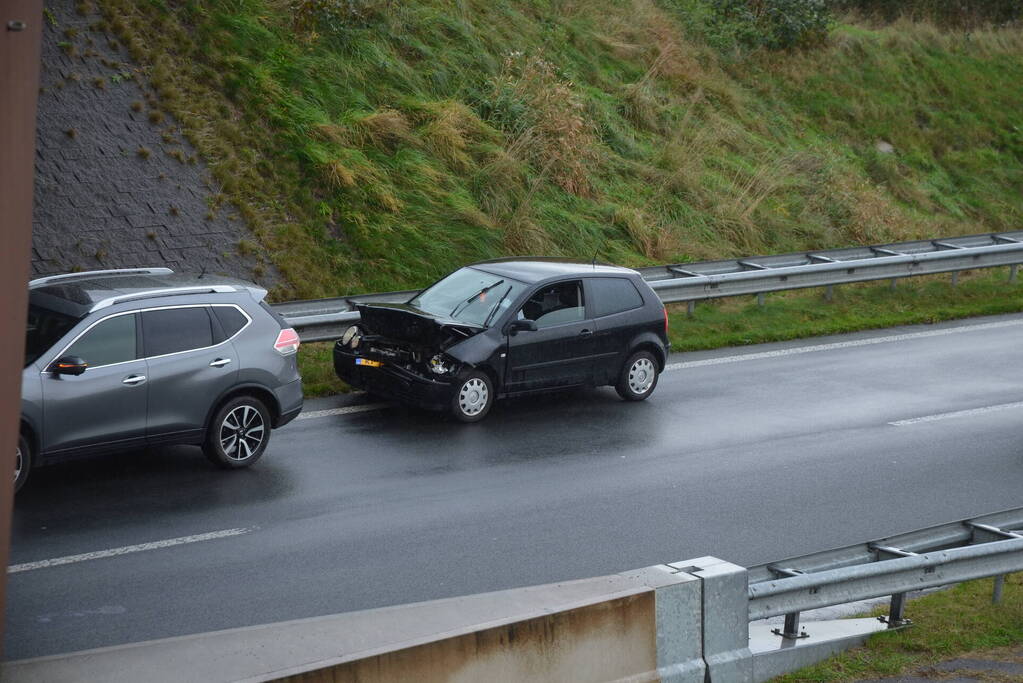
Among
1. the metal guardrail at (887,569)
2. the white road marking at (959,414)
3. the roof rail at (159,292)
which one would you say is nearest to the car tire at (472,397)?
the roof rail at (159,292)

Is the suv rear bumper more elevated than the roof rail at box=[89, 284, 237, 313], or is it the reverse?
the roof rail at box=[89, 284, 237, 313]

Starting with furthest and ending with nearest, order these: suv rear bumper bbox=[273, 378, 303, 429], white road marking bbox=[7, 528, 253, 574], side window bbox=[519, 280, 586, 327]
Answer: side window bbox=[519, 280, 586, 327] < suv rear bumper bbox=[273, 378, 303, 429] < white road marking bbox=[7, 528, 253, 574]

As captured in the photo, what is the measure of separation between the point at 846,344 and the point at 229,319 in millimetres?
9567

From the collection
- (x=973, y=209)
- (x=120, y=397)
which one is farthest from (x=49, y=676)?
(x=973, y=209)

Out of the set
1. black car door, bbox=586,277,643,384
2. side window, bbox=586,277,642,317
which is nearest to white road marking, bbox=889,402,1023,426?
black car door, bbox=586,277,643,384

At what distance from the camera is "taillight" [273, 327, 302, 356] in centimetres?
1141

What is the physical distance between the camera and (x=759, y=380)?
15406mm

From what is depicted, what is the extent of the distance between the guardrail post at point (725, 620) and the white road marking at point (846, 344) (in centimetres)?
926

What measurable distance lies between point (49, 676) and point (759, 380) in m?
11.0

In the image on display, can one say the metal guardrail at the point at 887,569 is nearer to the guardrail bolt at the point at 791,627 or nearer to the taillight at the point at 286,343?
the guardrail bolt at the point at 791,627

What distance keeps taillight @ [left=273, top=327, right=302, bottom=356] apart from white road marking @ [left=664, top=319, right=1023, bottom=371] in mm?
5824

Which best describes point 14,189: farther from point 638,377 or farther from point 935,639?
point 638,377

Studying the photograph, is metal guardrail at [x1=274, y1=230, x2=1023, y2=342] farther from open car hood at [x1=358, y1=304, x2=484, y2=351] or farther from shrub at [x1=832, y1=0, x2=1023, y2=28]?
shrub at [x1=832, y1=0, x2=1023, y2=28]

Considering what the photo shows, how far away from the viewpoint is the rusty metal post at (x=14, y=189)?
521cm
